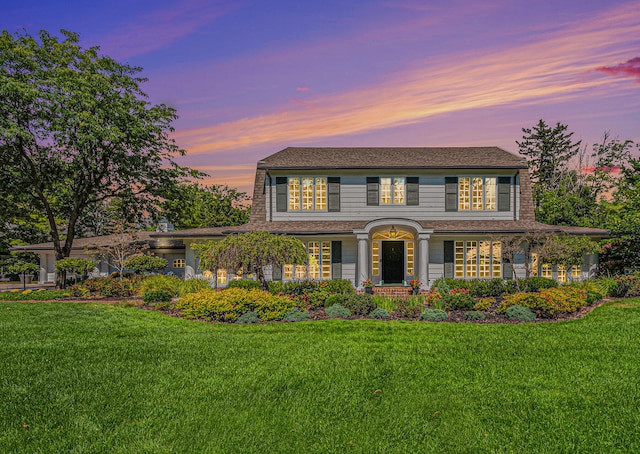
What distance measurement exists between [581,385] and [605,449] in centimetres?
180

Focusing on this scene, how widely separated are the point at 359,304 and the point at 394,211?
8235 mm

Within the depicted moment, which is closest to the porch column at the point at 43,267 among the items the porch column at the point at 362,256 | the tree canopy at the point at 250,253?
the tree canopy at the point at 250,253

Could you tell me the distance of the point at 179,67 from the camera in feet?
43.5

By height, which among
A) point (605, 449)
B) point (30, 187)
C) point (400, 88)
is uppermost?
point (400, 88)

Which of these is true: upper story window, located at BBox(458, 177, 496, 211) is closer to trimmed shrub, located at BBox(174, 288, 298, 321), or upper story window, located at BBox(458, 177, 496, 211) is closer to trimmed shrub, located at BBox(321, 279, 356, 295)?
trimmed shrub, located at BBox(321, 279, 356, 295)

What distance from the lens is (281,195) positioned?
64.4ft

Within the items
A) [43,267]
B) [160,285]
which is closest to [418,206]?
[160,285]

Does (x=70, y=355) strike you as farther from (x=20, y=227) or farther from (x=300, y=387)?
(x=20, y=227)

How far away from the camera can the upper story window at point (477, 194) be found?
19.5m

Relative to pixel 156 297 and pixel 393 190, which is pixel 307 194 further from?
pixel 156 297

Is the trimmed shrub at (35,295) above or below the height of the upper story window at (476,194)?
below

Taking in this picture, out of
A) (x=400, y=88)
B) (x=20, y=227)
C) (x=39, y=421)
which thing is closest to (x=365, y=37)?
(x=400, y=88)

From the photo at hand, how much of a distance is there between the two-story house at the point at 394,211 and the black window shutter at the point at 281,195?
47mm

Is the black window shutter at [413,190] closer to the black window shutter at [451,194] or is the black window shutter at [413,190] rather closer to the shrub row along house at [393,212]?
the shrub row along house at [393,212]
